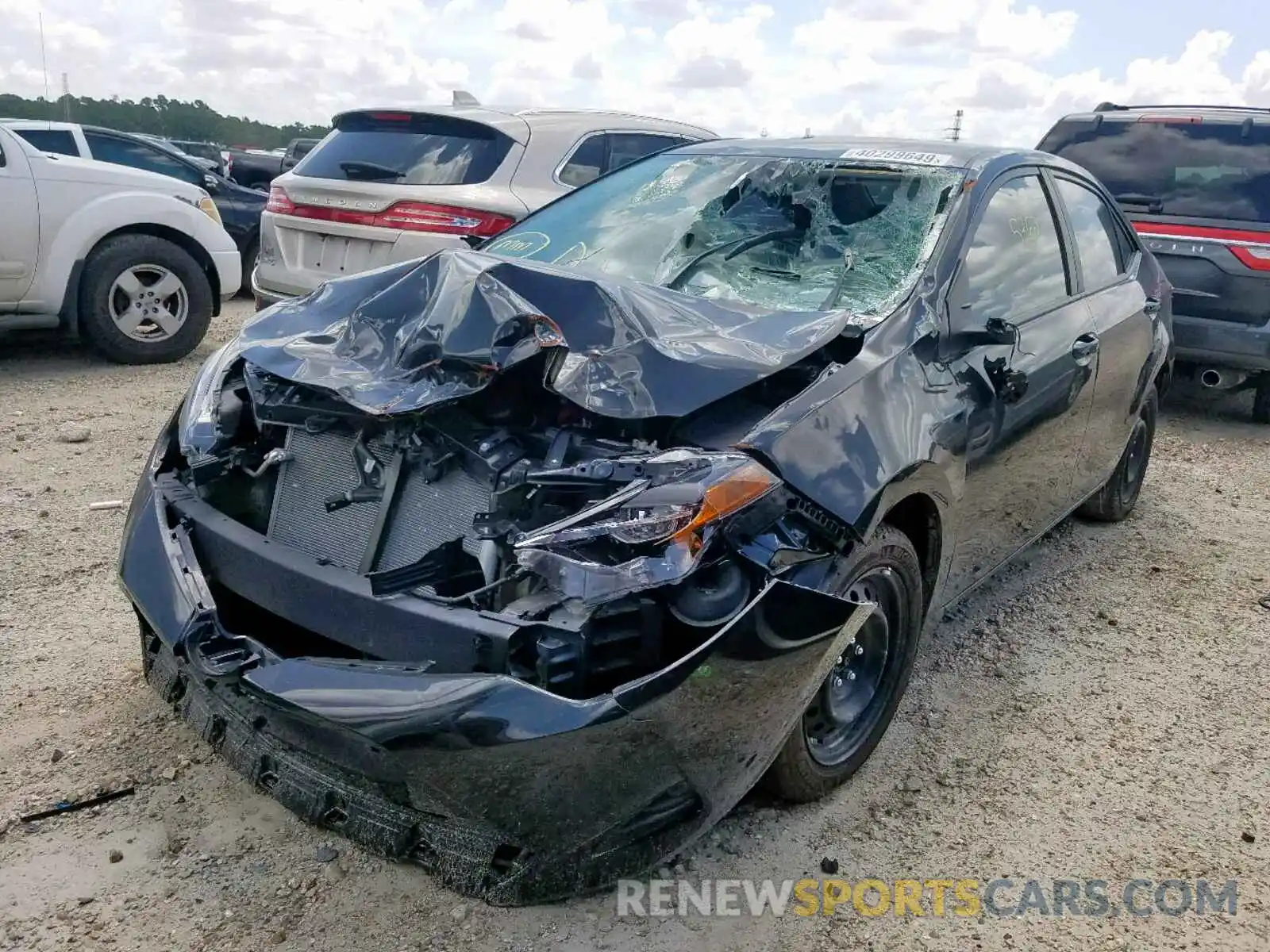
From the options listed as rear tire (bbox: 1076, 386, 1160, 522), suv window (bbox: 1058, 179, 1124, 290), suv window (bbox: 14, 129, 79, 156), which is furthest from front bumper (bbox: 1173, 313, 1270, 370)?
suv window (bbox: 14, 129, 79, 156)

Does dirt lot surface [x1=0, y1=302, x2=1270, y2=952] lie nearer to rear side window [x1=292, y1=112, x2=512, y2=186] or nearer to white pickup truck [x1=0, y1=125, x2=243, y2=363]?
rear side window [x1=292, y1=112, x2=512, y2=186]

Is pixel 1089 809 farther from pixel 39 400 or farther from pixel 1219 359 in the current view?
pixel 39 400

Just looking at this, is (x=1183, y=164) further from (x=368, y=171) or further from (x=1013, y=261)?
(x=368, y=171)

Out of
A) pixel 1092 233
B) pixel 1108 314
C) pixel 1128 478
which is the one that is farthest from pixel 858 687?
pixel 1128 478

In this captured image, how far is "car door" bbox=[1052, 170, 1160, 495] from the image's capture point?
13.5 ft

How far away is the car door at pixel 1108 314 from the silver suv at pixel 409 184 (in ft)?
8.94

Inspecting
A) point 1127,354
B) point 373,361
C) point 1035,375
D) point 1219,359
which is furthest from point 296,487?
point 1219,359

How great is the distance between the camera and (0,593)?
380cm

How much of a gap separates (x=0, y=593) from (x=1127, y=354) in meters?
4.49

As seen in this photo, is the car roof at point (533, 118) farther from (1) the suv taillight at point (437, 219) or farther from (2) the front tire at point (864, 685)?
(2) the front tire at point (864, 685)

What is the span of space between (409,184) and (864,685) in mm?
4392

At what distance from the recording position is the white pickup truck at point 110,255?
22.7ft

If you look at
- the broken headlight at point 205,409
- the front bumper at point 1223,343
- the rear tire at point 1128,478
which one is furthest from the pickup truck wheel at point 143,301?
the front bumper at point 1223,343

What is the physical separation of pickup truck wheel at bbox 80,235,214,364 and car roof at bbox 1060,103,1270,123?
665 cm
